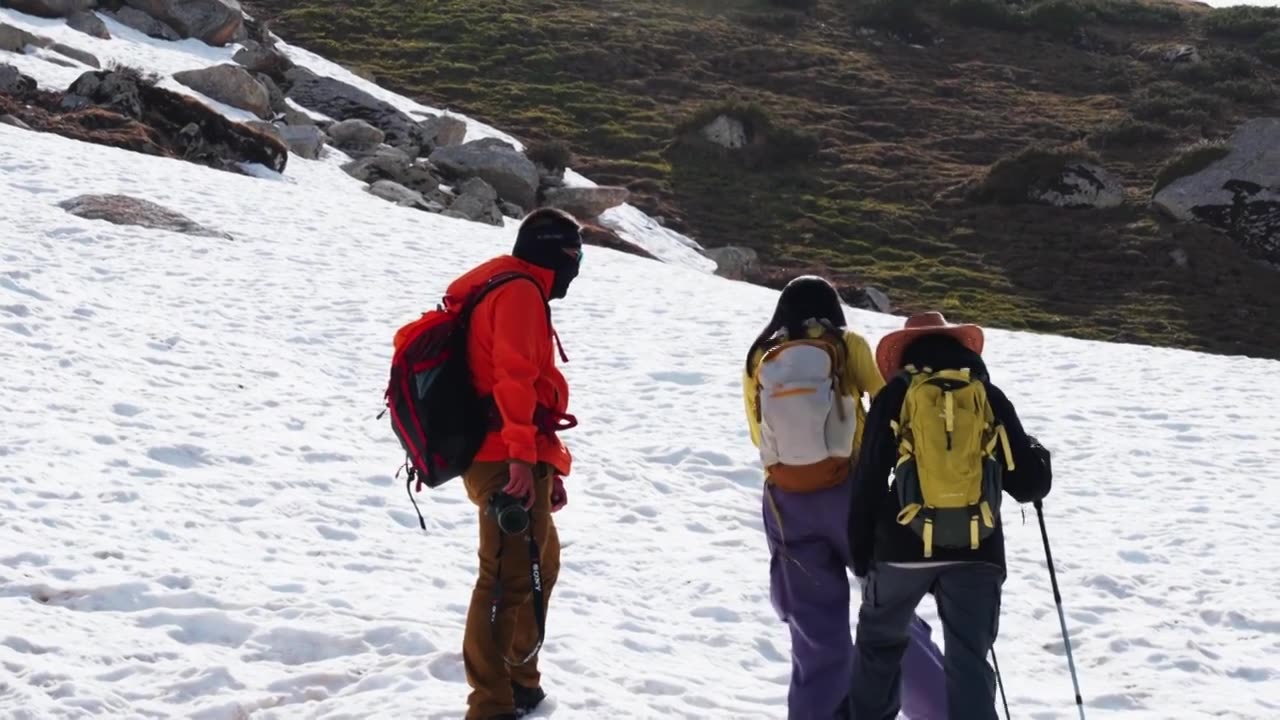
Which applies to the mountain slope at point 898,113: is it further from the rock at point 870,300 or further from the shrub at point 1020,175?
the rock at point 870,300

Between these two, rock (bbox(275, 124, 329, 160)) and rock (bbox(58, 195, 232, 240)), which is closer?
rock (bbox(58, 195, 232, 240))

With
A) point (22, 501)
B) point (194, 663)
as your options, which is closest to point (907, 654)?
point (194, 663)

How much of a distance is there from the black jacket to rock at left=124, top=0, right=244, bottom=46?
3398 centimetres

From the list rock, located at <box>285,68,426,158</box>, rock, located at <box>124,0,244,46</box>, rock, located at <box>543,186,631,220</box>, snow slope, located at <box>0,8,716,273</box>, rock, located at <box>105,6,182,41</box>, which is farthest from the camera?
rock, located at <box>124,0,244,46</box>

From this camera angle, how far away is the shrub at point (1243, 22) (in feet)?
175

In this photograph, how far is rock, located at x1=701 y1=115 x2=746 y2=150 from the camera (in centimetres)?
4091

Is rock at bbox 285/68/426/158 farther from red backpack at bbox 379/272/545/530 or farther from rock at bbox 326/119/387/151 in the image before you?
red backpack at bbox 379/272/545/530

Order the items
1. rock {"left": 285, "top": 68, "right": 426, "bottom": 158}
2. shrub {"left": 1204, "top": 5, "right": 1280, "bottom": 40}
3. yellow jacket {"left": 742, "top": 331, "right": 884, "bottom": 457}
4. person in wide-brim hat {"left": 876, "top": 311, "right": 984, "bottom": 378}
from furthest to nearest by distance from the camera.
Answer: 1. shrub {"left": 1204, "top": 5, "right": 1280, "bottom": 40}
2. rock {"left": 285, "top": 68, "right": 426, "bottom": 158}
3. yellow jacket {"left": 742, "top": 331, "right": 884, "bottom": 457}
4. person in wide-brim hat {"left": 876, "top": 311, "right": 984, "bottom": 378}

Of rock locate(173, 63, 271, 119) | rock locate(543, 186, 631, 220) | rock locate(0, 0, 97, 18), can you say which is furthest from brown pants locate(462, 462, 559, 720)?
rock locate(0, 0, 97, 18)

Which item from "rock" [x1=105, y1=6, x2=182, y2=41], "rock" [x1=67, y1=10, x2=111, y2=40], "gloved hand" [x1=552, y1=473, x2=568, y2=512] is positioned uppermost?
"rock" [x1=105, y1=6, x2=182, y2=41]

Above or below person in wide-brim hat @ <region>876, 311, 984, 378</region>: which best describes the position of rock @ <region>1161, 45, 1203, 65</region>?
above

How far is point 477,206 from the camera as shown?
982 inches

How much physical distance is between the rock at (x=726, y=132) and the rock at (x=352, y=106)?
459 inches

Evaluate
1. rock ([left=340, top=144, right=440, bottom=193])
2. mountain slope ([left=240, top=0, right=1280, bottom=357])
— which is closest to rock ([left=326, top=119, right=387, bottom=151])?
rock ([left=340, top=144, right=440, bottom=193])
